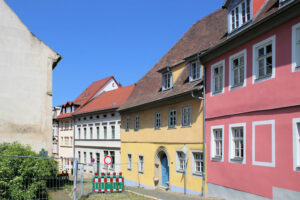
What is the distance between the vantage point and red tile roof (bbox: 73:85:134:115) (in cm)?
3853

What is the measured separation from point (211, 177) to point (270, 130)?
5193 millimetres

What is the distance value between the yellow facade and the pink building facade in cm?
136

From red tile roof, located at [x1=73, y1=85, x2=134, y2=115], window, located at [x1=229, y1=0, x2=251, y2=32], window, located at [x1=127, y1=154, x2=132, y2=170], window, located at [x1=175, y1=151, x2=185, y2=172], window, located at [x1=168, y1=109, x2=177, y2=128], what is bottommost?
window, located at [x1=127, y1=154, x2=132, y2=170]

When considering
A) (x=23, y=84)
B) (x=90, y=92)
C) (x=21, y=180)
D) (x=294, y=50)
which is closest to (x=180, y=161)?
(x=21, y=180)

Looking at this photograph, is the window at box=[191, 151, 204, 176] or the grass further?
the window at box=[191, 151, 204, 176]

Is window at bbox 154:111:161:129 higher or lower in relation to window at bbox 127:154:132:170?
higher

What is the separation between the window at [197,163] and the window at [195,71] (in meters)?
4.12

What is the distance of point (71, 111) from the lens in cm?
5069

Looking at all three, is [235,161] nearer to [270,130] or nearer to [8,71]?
[270,130]

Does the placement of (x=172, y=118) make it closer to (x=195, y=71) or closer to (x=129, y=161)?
(x=195, y=71)

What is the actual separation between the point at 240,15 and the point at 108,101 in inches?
1079

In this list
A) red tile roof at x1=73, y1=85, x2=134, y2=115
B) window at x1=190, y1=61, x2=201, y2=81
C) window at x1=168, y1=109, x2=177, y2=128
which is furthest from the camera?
red tile roof at x1=73, y1=85, x2=134, y2=115

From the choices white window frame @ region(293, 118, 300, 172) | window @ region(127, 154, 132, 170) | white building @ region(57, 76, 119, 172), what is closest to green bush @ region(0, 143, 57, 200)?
white window frame @ region(293, 118, 300, 172)

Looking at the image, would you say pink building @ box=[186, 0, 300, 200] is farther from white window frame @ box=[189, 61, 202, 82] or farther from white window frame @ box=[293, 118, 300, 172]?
white window frame @ box=[189, 61, 202, 82]
